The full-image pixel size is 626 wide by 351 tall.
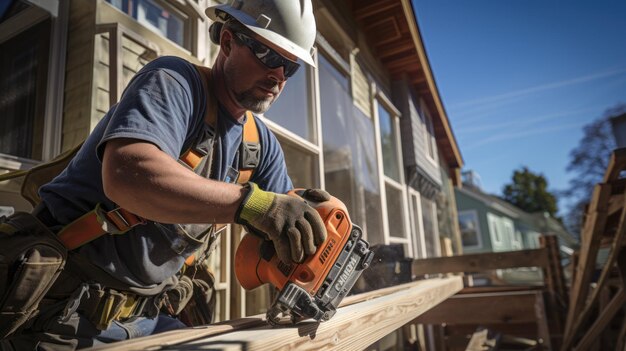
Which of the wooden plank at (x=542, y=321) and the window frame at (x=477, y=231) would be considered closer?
the wooden plank at (x=542, y=321)

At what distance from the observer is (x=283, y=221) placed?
46.3 inches

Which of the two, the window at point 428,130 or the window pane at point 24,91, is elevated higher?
the window at point 428,130

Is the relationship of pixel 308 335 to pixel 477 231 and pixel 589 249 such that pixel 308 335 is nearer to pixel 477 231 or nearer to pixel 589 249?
pixel 589 249

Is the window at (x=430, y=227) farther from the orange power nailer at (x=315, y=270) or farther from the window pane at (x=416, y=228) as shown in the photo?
the orange power nailer at (x=315, y=270)

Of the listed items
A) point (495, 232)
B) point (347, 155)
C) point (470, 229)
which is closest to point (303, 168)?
point (347, 155)

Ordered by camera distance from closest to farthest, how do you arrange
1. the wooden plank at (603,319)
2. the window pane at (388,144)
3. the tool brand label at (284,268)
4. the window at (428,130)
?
the tool brand label at (284,268)
the wooden plank at (603,319)
the window pane at (388,144)
the window at (428,130)

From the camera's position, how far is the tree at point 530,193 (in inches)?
1730

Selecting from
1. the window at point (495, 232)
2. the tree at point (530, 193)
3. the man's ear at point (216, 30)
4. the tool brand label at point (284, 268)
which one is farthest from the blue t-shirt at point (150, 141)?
the tree at point (530, 193)

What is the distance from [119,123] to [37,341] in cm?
85

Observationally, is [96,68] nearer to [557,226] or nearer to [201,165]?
[201,165]

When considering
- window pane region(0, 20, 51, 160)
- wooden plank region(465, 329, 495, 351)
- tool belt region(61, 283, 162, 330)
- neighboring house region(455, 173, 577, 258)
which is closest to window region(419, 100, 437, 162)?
wooden plank region(465, 329, 495, 351)

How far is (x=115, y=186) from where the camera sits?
1.03 m

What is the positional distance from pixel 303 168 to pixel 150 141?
3.72 metres

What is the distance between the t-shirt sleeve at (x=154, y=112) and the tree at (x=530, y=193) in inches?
2006
